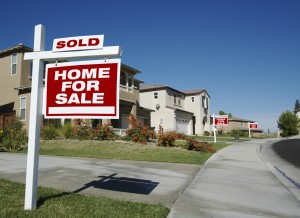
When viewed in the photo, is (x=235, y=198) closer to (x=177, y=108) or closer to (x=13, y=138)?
(x=13, y=138)

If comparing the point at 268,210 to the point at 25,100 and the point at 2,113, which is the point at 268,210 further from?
the point at 2,113

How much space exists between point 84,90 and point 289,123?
201 feet

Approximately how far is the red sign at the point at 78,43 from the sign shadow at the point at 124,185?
9.84 feet

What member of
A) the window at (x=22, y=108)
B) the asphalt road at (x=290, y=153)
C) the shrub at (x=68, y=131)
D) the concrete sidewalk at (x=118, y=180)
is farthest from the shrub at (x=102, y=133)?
the asphalt road at (x=290, y=153)

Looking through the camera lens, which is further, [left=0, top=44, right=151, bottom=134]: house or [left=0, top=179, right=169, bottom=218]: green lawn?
[left=0, top=44, right=151, bottom=134]: house

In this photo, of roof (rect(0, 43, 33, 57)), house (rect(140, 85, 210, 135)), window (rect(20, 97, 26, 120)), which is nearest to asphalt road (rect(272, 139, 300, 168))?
house (rect(140, 85, 210, 135))

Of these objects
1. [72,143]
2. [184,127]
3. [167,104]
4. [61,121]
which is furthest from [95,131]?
[184,127]

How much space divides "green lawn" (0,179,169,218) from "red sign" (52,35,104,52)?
265 centimetres

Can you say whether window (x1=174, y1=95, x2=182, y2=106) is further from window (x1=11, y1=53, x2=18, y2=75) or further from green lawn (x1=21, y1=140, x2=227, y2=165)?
green lawn (x1=21, y1=140, x2=227, y2=165)

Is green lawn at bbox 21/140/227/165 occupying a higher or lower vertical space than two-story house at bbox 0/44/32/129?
lower

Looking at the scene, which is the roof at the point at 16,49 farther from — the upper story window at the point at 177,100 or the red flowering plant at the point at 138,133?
the upper story window at the point at 177,100

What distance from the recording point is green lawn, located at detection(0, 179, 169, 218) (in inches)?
171

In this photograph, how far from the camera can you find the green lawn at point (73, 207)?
14.3ft

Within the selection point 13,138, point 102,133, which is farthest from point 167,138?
point 13,138
